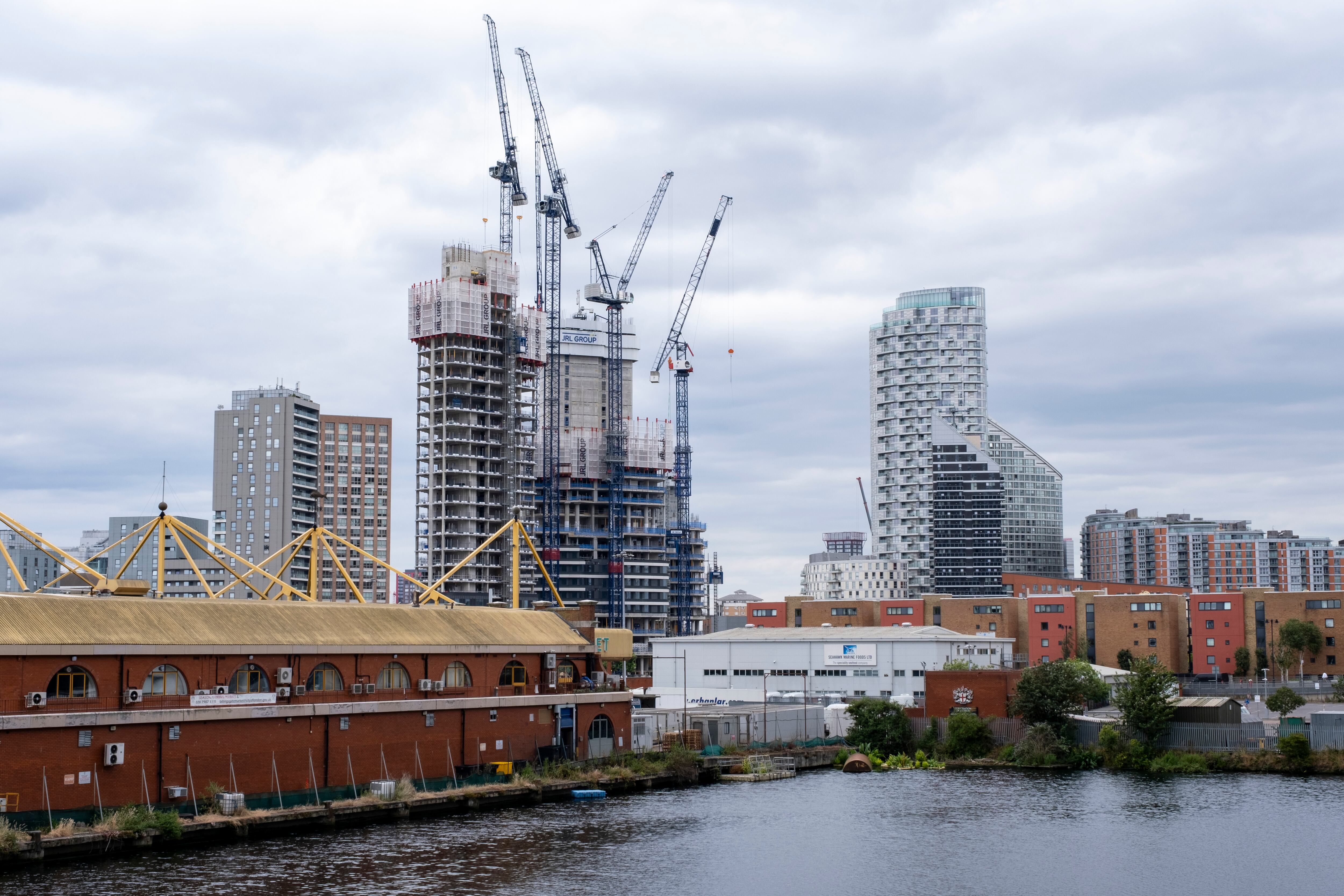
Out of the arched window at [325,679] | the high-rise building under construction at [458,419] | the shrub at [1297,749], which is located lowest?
the shrub at [1297,749]

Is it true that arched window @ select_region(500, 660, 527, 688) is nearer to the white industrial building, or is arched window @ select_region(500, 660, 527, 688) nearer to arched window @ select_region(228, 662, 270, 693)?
arched window @ select_region(228, 662, 270, 693)

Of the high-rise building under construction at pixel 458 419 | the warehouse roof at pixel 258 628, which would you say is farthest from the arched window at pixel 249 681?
the high-rise building under construction at pixel 458 419

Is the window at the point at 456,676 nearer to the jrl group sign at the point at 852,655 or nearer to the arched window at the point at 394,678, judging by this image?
the arched window at the point at 394,678

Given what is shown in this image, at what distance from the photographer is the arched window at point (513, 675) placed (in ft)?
260

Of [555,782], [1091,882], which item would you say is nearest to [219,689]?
[555,782]

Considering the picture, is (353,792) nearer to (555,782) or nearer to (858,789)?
(555,782)

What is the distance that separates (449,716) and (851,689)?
2188 inches

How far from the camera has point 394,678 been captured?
237 feet

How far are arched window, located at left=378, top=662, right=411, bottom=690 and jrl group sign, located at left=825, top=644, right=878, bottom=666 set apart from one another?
190 ft

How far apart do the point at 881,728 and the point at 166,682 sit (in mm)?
53868

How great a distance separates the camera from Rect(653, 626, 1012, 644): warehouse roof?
4860 inches

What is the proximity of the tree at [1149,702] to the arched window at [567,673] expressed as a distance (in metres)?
36.4

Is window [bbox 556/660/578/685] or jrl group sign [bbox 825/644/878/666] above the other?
window [bbox 556/660/578/685]

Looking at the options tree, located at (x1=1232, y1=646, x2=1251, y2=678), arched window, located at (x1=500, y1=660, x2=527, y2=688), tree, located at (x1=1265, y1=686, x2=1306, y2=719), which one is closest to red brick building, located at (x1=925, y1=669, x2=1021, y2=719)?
tree, located at (x1=1265, y1=686, x2=1306, y2=719)
